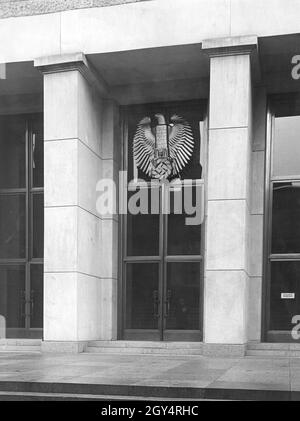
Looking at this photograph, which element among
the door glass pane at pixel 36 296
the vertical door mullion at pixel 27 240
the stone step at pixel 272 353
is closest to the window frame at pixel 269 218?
the stone step at pixel 272 353

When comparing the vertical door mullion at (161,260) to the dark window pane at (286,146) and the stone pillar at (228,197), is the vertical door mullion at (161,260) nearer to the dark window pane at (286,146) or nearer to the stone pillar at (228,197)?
the stone pillar at (228,197)

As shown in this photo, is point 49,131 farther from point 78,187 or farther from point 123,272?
point 123,272

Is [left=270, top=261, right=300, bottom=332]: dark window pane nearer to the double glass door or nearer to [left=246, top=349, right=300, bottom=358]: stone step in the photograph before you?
[left=246, top=349, right=300, bottom=358]: stone step

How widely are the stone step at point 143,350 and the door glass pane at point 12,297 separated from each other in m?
2.36

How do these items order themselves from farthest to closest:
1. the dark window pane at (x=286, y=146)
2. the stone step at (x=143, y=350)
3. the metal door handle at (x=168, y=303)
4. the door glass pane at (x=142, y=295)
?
the door glass pane at (x=142, y=295)
the metal door handle at (x=168, y=303)
the dark window pane at (x=286, y=146)
the stone step at (x=143, y=350)

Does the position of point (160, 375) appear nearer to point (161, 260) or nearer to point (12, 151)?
point (161, 260)

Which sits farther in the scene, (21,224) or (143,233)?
(21,224)

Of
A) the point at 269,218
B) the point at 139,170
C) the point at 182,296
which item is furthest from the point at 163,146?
the point at 182,296

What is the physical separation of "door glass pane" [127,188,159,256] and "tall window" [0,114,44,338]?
2066mm

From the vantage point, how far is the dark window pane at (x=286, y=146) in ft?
38.0

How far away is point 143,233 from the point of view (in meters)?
12.3

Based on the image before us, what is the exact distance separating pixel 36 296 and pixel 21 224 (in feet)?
5.62

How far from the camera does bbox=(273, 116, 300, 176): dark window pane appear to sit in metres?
11.6

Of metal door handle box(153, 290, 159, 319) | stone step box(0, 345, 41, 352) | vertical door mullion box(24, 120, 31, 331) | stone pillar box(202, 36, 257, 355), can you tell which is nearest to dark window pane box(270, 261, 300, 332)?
stone pillar box(202, 36, 257, 355)
